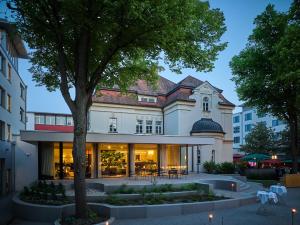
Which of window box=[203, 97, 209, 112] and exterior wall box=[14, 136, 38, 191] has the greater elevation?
window box=[203, 97, 209, 112]

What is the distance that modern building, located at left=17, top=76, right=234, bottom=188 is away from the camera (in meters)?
26.6

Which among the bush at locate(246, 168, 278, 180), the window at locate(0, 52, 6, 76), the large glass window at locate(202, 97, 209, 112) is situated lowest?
the bush at locate(246, 168, 278, 180)

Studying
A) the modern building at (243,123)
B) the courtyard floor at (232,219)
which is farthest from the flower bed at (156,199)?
the modern building at (243,123)

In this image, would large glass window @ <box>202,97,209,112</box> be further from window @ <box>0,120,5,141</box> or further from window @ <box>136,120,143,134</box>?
window @ <box>0,120,5,141</box>

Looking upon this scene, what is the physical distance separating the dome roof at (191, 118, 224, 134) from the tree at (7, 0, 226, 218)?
19.3m

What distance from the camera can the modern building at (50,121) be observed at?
2813 inches

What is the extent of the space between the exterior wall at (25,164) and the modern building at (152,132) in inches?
3.2

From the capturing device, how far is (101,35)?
15.7 m

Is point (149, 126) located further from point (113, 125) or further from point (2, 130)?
point (2, 130)

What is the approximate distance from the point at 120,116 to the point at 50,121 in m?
42.5

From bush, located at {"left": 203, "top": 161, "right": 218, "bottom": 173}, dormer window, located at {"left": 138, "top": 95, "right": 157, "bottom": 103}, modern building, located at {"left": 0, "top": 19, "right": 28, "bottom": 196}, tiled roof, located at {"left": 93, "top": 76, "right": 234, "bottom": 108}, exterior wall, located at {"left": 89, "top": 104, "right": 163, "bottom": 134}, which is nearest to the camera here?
modern building, located at {"left": 0, "top": 19, "right": 28, "bottom": 196}

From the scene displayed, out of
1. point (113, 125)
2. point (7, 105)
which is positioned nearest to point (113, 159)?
point (113, 125)

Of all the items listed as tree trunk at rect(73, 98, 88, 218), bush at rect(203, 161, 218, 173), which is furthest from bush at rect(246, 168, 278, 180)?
tree trunk at rect(73, 98, 88, 218)

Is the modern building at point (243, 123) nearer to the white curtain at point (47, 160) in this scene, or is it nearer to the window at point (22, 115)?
the window at point (22, 115)
